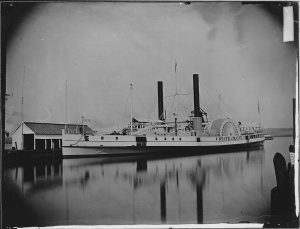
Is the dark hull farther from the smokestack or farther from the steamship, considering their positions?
the smokestack

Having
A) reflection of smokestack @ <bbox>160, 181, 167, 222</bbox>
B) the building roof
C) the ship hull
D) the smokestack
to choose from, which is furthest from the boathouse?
reflection of smokestack @ <bbox>160, 181, 167, 222</bbox>

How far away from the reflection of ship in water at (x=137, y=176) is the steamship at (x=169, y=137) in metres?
0.10

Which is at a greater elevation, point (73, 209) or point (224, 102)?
point (224, 102)

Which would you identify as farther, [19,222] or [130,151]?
[130,151]

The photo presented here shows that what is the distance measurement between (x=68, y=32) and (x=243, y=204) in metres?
2.37

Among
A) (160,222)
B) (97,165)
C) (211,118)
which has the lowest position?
(160,222)

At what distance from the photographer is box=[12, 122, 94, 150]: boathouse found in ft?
11.5

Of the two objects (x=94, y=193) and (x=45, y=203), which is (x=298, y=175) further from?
(x=45, y=203)

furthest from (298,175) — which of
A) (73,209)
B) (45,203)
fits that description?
(45,203)

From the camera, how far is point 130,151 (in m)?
3.67

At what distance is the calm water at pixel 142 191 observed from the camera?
3.48 metres

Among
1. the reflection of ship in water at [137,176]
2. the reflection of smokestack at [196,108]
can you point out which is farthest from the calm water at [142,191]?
the reflection of smokestack at [196,108]

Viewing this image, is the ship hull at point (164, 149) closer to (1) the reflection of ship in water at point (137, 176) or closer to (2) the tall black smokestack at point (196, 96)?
(1) the reflection of ship in water at point (137, 176)

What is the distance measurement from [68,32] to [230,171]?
6.77 ft
